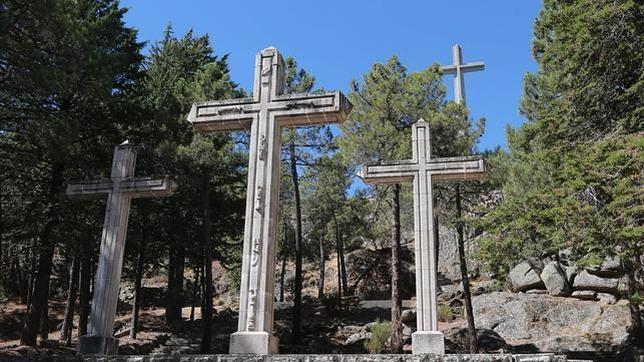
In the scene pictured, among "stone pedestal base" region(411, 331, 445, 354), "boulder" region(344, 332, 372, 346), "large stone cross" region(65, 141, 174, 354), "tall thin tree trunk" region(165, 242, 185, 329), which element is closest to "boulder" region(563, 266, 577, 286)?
"boulder" region(344, 332, 372, 346)

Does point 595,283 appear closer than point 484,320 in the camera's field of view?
No

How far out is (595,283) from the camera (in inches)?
931

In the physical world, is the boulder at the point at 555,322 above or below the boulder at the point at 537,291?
below

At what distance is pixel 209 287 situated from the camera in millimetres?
18703

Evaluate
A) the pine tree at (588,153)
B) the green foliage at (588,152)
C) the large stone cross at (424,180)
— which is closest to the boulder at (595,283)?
the pine tree at (588,153)

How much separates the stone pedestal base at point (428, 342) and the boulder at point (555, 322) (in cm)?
1178

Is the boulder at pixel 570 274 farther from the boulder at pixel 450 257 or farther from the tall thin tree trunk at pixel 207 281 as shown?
the tall thin tree trunk at pixel 207 281

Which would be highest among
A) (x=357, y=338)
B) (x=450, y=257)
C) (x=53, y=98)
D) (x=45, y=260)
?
(x=53, y=98)

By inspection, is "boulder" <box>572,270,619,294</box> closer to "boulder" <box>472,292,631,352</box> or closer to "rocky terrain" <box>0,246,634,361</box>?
"rocky terrain" <box>0,246,634,361</box>

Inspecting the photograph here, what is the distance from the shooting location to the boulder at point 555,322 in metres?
18.8

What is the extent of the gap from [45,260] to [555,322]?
59.7 ft

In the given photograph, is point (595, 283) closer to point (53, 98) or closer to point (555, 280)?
point (555, 280)

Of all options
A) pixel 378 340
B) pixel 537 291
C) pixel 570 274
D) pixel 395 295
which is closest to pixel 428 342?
pixel 395 295

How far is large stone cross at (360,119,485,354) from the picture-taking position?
9156mm
